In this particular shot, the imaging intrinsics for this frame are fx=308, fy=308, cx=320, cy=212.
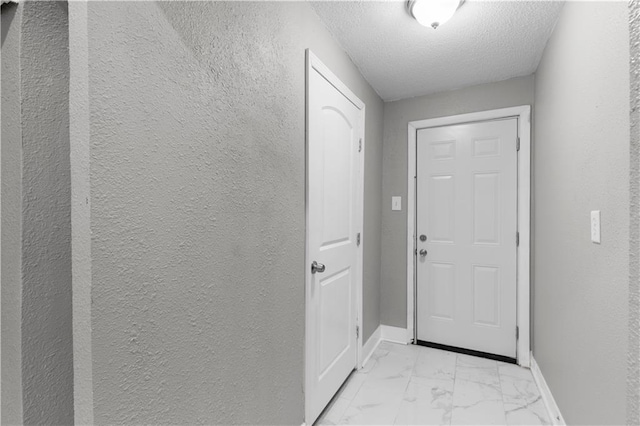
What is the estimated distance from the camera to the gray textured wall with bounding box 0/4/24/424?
671mm

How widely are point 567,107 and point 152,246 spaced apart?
1.96 m

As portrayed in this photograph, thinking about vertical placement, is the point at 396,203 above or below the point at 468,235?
above

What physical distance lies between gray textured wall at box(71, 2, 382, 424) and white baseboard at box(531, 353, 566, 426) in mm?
1409

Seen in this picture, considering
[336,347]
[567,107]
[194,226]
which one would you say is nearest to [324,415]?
[336,347]

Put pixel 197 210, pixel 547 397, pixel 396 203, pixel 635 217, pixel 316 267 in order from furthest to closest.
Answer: pixel 396 203, pixel 547 397, pixel 316 267, pixel 197 210, pixel 635 217

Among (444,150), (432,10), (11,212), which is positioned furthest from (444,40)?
(11,212)

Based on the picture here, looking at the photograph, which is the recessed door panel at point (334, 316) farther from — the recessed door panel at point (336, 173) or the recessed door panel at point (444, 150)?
the recessed door panel at point (444, 150)

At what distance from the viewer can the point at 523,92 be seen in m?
2.42

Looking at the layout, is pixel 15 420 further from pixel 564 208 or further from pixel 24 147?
pixel 564 208

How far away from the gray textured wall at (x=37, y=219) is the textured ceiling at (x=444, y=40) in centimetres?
134

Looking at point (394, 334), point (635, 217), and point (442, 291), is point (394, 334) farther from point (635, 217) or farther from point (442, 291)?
point (635, 217)

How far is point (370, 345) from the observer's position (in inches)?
103

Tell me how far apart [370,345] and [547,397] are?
1.21 m

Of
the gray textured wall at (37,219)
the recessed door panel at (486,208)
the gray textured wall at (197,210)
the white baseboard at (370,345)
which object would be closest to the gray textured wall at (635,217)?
the gray textured wall at (197,210)
